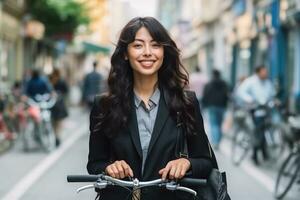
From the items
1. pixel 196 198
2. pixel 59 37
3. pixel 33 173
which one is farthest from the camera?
pixel 59 37

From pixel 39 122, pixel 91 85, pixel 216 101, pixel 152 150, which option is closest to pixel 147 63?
pixel 152 150

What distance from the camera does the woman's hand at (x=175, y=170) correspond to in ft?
10.7

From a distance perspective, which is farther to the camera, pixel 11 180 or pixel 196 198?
pixel 11 180

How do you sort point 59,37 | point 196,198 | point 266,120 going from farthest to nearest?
point 59,37
point 266,120
point 196,198

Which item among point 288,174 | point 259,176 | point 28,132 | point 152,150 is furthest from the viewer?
point 28,132

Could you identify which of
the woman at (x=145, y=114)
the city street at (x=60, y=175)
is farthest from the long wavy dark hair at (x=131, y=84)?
the city street at (x=60, y=175)

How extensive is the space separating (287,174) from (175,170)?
6.59m

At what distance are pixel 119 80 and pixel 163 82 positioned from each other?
0.65 feet

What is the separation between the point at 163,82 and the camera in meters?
3.56

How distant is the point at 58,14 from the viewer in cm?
3591

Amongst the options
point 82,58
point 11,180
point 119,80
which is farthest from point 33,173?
point 82,58

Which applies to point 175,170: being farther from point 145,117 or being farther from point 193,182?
point 145,117

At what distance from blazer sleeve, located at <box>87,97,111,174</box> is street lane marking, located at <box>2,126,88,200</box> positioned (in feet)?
20.8

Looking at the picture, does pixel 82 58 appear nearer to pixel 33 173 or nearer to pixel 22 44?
pixel 22 44
